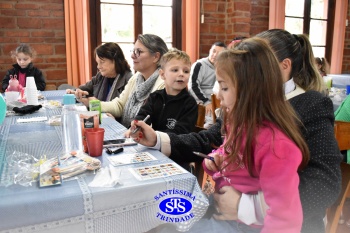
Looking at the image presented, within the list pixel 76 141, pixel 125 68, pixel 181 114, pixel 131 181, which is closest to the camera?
pixel 131 181

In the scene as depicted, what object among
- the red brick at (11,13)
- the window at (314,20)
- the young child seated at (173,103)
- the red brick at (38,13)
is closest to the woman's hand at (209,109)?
the young child seated at (173,103)

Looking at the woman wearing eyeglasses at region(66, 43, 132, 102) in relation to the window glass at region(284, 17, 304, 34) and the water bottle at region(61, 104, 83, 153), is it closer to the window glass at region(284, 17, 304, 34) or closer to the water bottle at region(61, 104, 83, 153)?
the water bottle at region(61, 104, 83, 153)

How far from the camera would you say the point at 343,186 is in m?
1.25

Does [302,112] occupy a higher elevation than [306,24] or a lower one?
lower

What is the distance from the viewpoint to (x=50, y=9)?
3.84 m

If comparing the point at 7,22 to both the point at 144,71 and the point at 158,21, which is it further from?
the point at 144,71

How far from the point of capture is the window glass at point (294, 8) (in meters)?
5.30

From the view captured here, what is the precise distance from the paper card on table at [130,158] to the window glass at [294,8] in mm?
4845

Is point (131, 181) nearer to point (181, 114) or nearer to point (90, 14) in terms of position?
point (181, 114)

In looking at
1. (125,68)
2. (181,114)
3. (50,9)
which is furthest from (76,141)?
(50,9)

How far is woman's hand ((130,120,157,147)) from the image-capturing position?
1270mm

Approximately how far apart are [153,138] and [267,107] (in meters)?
0.49

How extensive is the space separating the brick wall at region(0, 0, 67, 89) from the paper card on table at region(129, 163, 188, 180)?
127 inches

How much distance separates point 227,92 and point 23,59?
317cm
